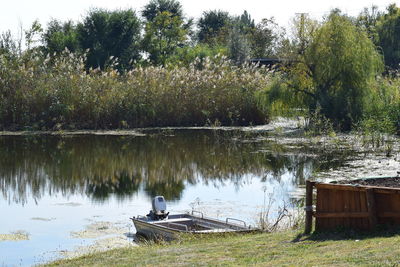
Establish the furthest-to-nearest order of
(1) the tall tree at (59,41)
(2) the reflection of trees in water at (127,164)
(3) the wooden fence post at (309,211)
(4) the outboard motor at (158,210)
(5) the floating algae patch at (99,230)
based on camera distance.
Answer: (1) the tall tree at (59,41) < (2) the reflection of trees in water at (127,164) < (4) the outboard motor at (158,210) < (5) the floating algae patch at (99,230) < (3) the wooden fence post at (309,211)

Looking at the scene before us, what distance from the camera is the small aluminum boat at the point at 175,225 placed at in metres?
14.6

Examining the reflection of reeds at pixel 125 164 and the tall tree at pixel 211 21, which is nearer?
the reflection of reeds at pixel 125 164

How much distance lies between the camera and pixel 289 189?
2053cm

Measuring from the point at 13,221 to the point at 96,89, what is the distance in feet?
65.4

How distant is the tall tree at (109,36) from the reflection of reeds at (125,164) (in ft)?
89.9

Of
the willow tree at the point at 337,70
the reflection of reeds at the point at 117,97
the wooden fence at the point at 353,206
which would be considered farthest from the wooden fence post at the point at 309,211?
the reflection of reeds at the point at 117,97

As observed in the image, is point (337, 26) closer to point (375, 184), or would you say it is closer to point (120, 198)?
point (120, 198)

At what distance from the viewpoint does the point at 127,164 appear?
2633 centimetres

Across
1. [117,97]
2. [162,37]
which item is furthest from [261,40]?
[117,97]

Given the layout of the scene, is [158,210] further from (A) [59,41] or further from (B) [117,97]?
(A) [59,41]

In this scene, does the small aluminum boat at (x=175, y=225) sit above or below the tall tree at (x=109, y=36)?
below

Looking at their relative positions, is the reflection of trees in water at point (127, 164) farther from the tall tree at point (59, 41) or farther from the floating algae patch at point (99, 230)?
the tall tree at point (59, 41)

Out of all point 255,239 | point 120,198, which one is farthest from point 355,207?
point 120,198

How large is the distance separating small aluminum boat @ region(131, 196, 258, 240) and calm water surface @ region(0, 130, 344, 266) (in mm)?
814
